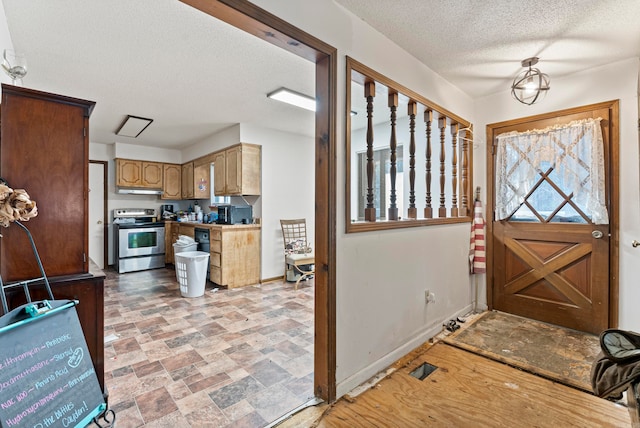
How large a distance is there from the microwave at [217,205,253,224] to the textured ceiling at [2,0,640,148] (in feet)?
5.49

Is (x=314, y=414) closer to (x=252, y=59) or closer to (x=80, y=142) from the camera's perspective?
(x=80, y=142)

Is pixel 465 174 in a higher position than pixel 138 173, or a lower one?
lower

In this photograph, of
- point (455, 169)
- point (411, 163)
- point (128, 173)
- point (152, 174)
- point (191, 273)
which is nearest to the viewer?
point (411, 163)

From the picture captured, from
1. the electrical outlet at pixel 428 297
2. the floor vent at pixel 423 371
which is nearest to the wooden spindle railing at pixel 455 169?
the electrical outlet at pixel 428 297

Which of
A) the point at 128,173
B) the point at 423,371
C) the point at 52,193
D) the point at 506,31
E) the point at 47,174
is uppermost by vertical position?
the point at 506,31

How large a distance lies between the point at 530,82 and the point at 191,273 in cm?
427

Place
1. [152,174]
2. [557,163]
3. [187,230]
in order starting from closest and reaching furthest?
[557,163] → [187,230] → [152,174]

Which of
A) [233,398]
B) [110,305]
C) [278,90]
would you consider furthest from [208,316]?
[278,90]

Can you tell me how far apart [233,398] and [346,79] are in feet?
7.02

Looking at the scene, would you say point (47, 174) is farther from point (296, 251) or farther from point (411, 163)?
point (296, 251)

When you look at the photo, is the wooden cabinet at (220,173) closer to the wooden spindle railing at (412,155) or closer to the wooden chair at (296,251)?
the wooden chair at (296,251)

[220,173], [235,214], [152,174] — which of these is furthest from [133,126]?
[235,214]

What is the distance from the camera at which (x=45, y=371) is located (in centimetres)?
132

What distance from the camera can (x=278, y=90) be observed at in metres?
3.33
